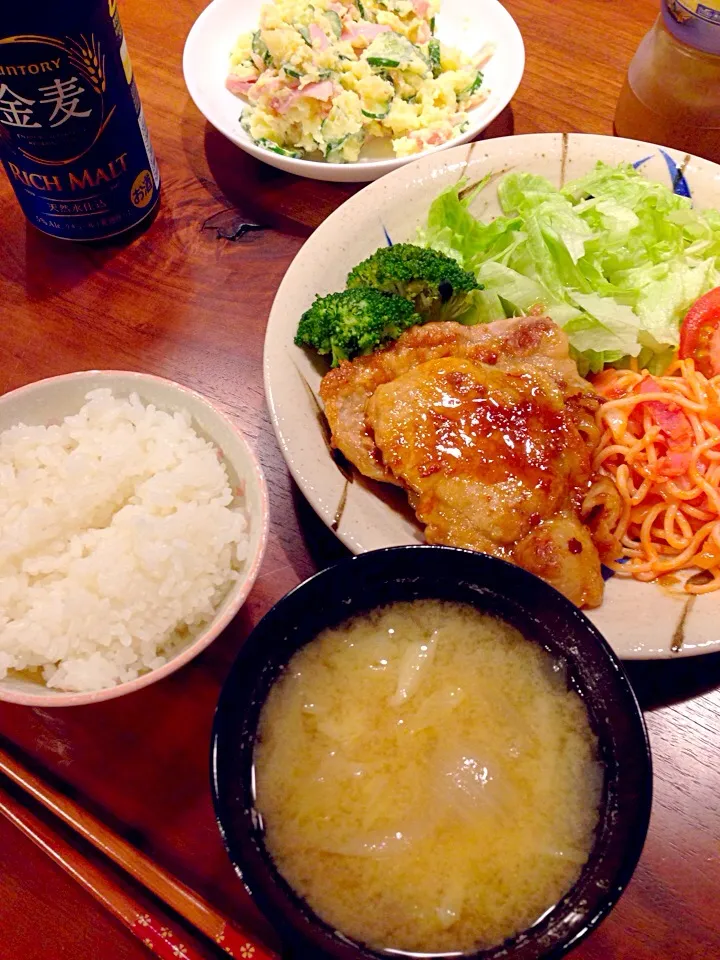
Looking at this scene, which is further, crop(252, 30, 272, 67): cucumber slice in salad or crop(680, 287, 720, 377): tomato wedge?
crop(252, 30, 272, 67): cucumber slice in salad

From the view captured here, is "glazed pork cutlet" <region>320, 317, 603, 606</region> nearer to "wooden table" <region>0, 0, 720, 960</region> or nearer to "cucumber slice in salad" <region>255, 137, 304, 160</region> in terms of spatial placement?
"wooden table" <region>0, 0, 720, 960</region>

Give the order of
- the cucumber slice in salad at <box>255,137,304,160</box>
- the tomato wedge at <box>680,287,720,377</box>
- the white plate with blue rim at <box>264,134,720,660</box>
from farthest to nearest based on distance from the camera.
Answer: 1. the cucumber slice in salad at <box>255,137,304,160</box>
2. the tomato wedge at <box>680,287,720,377</box>
3. the white plate with blue rim at <box>264,134,720,660</box>

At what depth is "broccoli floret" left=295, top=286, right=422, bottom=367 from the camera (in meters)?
2.19

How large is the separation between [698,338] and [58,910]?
103 inches

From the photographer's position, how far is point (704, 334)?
248 cm

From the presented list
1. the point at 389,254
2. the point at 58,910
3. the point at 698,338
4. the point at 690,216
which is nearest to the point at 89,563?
the point at 58,910

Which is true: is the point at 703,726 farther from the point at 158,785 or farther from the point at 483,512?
the point at 158,785

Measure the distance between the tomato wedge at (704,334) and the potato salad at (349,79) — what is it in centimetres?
129

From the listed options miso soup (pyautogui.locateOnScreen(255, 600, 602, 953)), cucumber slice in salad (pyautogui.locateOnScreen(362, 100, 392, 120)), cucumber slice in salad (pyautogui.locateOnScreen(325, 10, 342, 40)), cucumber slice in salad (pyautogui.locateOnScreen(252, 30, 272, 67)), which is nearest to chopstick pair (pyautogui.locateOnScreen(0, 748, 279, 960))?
miso soup (pyautogui.locateOnScreen(255, 600, 602, 953))

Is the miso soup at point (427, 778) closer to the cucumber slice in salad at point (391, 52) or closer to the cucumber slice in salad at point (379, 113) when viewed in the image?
the cucumber slice in salad at point (379, 113)

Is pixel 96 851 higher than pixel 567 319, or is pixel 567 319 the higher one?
pixel 567 319

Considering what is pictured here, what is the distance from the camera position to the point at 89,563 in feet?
5.59

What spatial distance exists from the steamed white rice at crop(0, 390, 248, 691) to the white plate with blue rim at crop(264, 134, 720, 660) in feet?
0.92

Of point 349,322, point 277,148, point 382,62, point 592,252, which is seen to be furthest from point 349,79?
point 349,322
